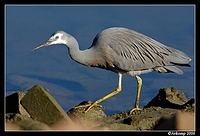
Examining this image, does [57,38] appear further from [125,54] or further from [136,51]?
[136,51]

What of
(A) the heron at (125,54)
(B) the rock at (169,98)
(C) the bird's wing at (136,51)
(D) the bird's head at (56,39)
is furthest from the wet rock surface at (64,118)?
(D) the bird's head at (56,39)

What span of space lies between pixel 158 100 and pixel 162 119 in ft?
8.01

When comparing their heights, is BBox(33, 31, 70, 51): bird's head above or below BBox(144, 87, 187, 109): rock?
above

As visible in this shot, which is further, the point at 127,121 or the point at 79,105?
the point at 79,105

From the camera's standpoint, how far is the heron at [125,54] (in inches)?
333

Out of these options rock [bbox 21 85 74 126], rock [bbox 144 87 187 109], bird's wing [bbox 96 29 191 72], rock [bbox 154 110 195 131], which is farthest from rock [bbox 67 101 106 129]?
rock [bbox 154 110 195 131]

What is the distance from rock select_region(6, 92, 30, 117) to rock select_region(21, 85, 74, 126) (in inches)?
37.4

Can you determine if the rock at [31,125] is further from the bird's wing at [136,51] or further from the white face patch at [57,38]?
the bird's wing at [136,51]

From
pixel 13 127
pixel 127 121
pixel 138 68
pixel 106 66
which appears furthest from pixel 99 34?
pixel 13 127

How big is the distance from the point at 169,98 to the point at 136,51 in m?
1.89

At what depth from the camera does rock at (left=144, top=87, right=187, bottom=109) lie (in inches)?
364

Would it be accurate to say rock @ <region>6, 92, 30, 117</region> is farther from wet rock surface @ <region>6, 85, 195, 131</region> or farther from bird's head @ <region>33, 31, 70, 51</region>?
bird's head @ <region>33, 31, 70, 51</region>
